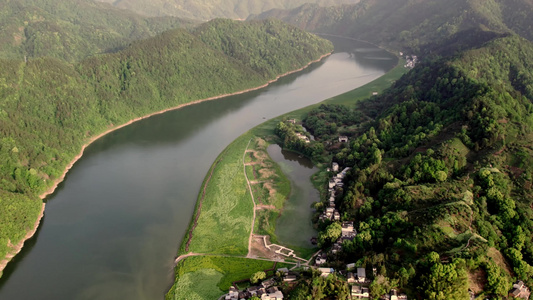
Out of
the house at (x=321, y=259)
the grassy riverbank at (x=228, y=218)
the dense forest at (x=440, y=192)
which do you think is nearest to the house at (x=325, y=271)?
the dense forest at (x=440, y=192)

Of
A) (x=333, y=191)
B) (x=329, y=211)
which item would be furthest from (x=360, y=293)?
(x=333, y=191)

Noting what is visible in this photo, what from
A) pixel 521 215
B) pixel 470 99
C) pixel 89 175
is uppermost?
pixel 470 99

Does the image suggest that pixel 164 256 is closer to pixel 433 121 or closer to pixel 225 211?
pixel 225 211

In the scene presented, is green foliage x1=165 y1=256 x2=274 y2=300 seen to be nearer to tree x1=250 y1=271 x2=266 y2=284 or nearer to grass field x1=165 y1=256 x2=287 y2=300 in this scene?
grass field x1=165 y1=256 x2=287 y2=300

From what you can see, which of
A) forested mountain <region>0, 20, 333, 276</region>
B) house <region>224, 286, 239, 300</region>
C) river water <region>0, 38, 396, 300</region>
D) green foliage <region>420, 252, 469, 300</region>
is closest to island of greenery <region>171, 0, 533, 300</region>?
green foliage <region>420, 252, 469, 300</region>

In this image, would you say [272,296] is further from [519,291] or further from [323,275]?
[519,291]

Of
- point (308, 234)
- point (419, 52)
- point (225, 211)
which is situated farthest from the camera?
point (419, 52)

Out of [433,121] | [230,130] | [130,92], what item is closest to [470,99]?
[433,121]
